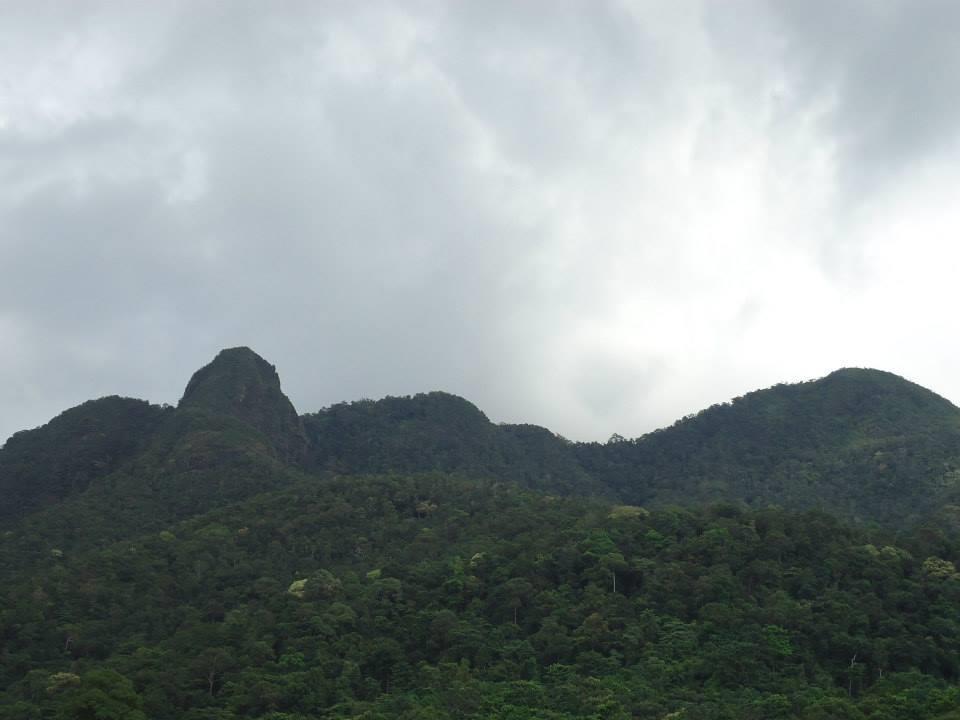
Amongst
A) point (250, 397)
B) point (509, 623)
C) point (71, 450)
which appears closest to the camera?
point (509, 623)

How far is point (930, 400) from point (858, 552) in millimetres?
78270

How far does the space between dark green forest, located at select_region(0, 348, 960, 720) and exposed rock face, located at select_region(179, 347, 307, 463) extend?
1109cm

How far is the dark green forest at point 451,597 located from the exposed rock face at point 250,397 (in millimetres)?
11086

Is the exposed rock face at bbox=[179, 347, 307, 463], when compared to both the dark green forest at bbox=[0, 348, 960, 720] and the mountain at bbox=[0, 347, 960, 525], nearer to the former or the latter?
the mountain at bbox=[0, 347, 960, 525]

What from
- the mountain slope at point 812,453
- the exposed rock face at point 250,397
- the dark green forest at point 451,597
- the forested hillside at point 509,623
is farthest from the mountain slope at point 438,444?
the forested hillside at point 509,623

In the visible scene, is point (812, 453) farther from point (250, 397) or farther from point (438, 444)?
point (250, 397)

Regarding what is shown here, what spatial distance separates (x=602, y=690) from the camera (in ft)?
153

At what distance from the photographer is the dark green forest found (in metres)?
47.6

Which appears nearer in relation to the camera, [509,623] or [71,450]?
[509,623]

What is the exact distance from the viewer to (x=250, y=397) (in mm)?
120125

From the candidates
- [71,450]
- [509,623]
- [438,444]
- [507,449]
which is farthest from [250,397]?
[509,623]

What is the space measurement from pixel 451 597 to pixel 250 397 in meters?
65.7

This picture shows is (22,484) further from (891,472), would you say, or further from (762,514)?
(891,472)

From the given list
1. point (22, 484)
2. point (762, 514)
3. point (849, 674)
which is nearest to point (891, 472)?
point (762, 514)
